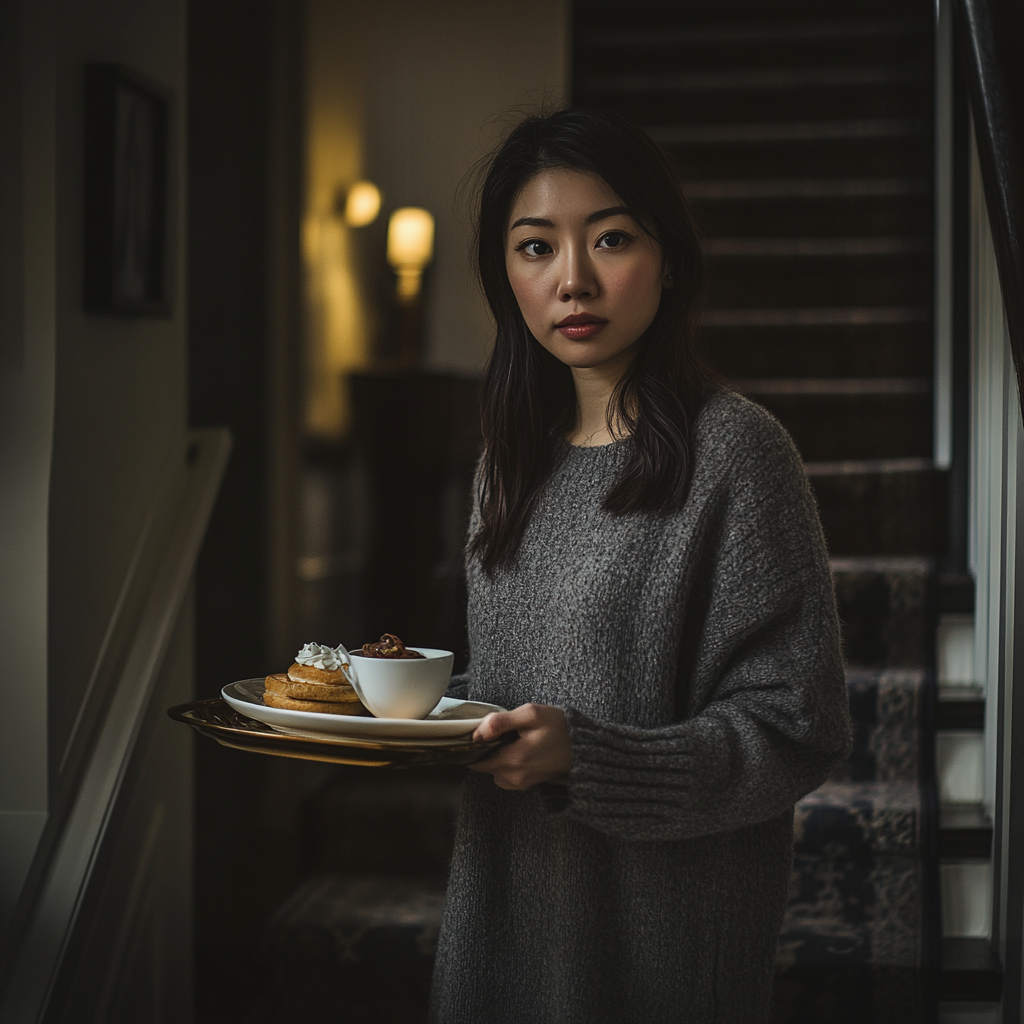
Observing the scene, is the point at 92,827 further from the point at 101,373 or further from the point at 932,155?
the point at 932,155

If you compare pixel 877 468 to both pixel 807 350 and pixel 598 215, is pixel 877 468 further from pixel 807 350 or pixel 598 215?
pixel 598 215

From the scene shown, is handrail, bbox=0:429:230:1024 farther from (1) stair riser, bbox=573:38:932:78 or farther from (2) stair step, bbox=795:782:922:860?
(1) stair riser, bbox=573:38:932:78

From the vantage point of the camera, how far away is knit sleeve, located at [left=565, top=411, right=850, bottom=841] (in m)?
0.91

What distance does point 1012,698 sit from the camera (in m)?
1.51

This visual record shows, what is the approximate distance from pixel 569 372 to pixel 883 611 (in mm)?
1486

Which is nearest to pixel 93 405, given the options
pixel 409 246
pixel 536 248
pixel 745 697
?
pixel 536 248

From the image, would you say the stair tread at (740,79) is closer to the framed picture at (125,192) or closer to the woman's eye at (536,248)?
A: the framed picture at (125,192)

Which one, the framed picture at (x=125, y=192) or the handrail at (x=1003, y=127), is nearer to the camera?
the handrail at (x=1003, y=127)

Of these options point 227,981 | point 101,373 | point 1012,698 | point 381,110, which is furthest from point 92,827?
point 381,110

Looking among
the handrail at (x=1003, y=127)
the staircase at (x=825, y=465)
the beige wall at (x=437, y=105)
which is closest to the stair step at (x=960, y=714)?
the staircase at (x=825, y=465)

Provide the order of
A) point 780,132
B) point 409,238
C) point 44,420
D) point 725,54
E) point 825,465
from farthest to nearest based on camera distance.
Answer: point 409,238 → point 725,54 → point 780,132 → point 825,465 → point 44,420

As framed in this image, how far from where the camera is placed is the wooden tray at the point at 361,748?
0.88 metres

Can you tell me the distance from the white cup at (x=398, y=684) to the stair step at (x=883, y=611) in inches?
61.4

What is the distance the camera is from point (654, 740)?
916mm
